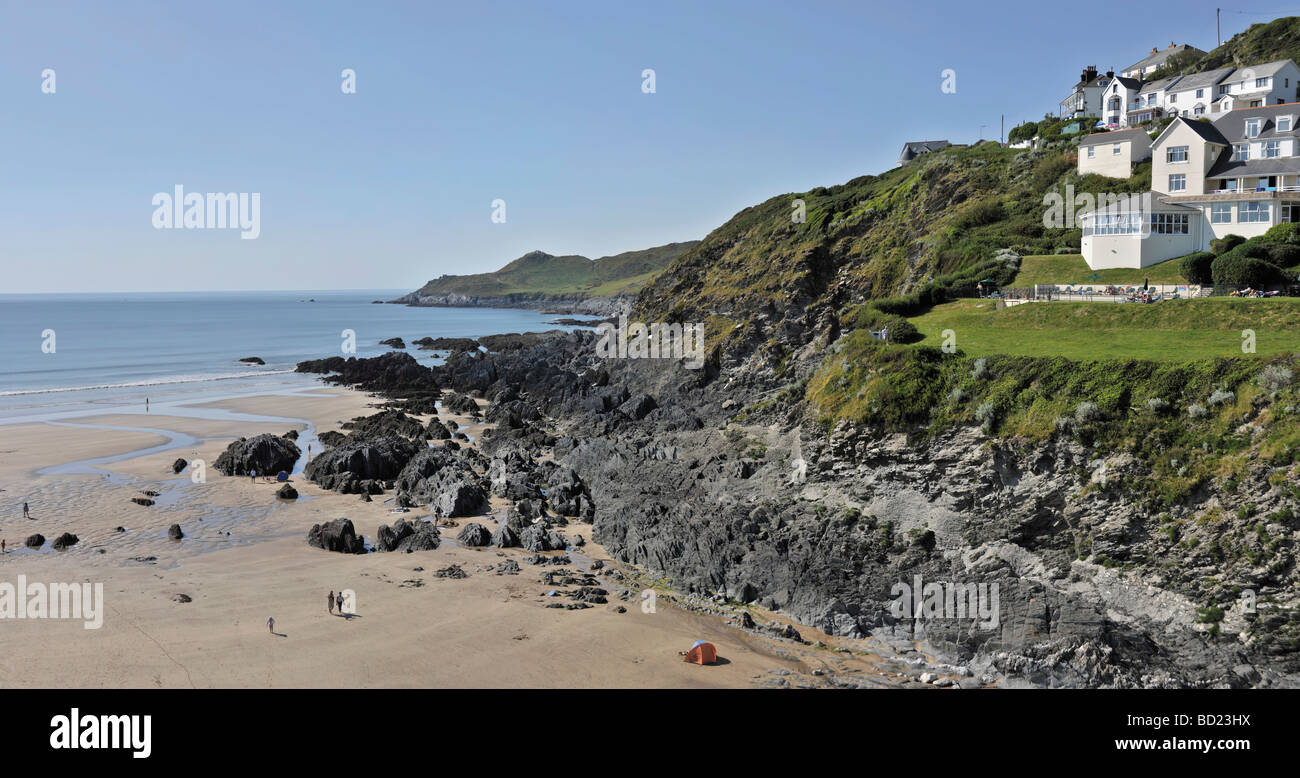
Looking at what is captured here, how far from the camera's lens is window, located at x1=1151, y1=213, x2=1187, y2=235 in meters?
36.1

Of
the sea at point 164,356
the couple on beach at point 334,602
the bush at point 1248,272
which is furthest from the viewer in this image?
the sea at point 164,356

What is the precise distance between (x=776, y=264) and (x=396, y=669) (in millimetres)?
44163

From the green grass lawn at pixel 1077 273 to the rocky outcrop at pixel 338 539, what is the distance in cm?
3260

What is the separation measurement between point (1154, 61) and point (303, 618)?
3532 inches

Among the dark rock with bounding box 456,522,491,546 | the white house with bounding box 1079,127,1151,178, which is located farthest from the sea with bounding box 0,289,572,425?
the white house with bounding box 1079,127,1151,178

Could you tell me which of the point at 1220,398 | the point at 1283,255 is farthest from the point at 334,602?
the point at 1283,255

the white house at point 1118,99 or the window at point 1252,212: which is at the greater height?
the white house at point 1118,99

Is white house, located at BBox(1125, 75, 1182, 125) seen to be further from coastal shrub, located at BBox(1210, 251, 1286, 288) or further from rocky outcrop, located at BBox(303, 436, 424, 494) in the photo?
rocky outcrop, located at BBox(303, 436, 424, 494)

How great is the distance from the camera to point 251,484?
1462 inches

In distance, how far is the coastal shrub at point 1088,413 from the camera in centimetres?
2253

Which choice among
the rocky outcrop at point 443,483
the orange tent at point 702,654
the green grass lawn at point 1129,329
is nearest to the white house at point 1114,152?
the green grass lawn at point 1129,329

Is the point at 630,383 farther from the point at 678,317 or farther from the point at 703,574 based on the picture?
the point at 703,574

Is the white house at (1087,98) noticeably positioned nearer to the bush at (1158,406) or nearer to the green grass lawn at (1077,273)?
the green grass lawn at (1077,273)

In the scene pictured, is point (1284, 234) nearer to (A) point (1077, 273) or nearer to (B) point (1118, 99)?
(A) point (1077, 273)
